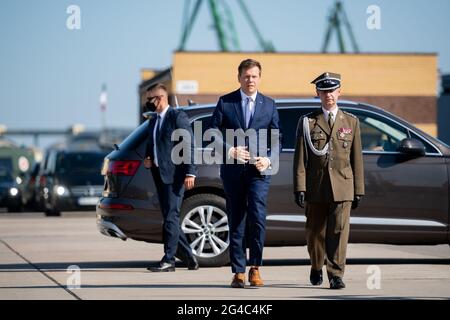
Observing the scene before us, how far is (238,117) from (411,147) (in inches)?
110

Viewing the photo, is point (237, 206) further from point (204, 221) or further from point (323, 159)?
point (204, 221)

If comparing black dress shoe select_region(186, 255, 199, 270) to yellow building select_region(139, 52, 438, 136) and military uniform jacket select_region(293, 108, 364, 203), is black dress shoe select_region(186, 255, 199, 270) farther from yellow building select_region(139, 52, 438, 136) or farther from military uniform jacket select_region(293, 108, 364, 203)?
yellow building select_region(139, 52, 438, 136)

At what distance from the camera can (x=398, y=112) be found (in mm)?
77062

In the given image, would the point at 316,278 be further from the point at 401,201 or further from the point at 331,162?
the point at 401,201

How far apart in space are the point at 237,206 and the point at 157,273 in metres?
1.87

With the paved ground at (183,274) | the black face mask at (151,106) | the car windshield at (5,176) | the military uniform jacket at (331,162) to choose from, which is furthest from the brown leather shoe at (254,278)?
the car windshield at (5,176)

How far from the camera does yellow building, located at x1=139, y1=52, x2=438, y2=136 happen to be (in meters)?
73.8

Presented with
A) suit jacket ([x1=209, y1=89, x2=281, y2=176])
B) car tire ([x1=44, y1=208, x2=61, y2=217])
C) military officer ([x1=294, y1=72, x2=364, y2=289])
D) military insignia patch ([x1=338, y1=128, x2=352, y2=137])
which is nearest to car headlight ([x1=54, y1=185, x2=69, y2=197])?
car tire ([x1=44, y1=208, x2=61, y2=217])

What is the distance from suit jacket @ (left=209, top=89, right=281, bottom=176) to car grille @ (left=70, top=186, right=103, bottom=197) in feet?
60.0

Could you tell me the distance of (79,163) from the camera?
98.0ft

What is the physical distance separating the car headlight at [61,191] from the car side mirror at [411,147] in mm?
16882

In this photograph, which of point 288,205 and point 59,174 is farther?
point 59,174
